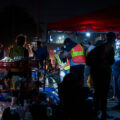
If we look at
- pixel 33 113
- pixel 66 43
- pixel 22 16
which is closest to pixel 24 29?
pixel 22 16

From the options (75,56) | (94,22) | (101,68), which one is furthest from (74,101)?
(94,22)

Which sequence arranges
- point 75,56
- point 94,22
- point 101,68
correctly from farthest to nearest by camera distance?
point 94,22
point 75,56
point 101,68

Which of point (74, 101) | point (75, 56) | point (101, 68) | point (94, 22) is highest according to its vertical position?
point (94, 22)

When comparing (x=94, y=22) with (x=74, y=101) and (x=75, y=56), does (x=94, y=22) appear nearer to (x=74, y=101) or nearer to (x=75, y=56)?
(x=75, y=56)

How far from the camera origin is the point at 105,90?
4.54m

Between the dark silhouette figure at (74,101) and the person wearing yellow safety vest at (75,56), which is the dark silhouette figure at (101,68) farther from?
the person wearing yellow safety vest at (75,56)

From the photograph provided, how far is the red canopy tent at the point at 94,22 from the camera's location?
7.76 metres

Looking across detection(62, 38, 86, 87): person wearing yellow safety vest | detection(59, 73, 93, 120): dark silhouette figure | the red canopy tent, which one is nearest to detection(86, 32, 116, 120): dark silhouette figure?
detection(59, 73, 93, 120): dark silhouette figure

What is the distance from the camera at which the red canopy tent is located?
7.76 meters

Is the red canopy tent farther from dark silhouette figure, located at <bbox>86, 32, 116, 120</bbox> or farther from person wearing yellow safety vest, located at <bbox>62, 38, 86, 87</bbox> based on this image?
dark silhouette figure, located at <bbox>86, 32, 116, 120</bbox>

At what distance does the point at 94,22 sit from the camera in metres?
8.18

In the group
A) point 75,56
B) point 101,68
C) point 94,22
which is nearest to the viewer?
point 101,68

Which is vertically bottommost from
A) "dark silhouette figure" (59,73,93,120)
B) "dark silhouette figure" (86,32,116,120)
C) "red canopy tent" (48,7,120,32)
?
"dark silhouette figure" (59,73,93,120)

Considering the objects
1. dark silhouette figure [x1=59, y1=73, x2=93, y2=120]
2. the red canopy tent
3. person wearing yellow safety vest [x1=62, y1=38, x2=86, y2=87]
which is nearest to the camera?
dark silhouette figure [x1=59, y1=73, x2=93, y2=120]
